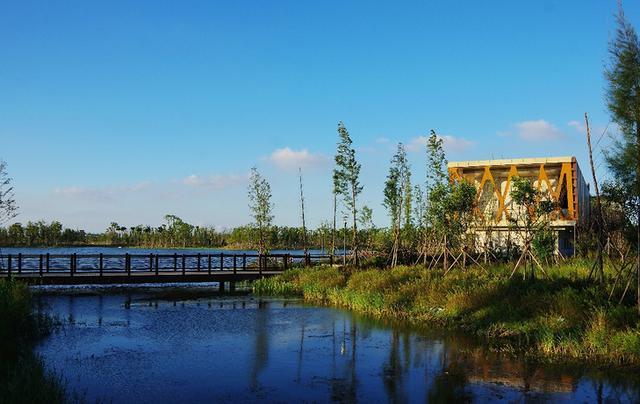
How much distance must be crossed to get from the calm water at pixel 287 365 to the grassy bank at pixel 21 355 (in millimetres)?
596

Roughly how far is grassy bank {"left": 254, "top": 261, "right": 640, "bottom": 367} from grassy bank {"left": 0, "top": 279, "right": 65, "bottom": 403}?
11.1 m

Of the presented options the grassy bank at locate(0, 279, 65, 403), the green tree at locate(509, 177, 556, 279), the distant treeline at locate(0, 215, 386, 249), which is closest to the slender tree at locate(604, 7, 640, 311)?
the green tree at locate(509, 177, 556, 279)

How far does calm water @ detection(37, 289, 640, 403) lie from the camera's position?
35.8 feet

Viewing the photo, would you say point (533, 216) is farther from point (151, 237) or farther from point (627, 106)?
point (151, 237)

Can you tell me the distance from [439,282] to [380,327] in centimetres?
411

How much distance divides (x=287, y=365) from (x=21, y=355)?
627 centimetres

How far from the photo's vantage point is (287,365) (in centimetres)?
1352

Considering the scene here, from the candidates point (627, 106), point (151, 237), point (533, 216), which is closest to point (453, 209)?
point (533, 216)

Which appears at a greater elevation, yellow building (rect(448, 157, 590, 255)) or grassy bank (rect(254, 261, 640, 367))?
yellow building (rect(448, 157, 590, 255))

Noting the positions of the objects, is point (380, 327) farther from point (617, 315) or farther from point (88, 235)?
→ point (88, 235)

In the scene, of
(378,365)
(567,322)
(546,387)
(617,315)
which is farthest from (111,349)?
(617,315)

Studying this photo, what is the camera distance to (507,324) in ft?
53.5

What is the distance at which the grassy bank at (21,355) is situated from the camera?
8.71 m

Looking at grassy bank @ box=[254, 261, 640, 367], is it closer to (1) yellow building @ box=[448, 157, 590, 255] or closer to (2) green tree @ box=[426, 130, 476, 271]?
(2) green tree @ box=[426, 130, 476, 271]
